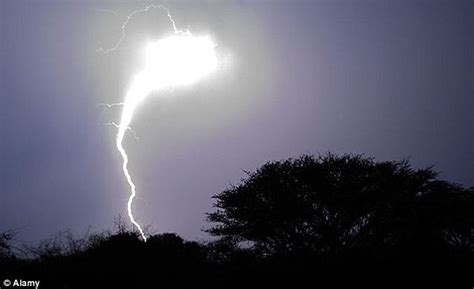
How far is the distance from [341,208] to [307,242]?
242 cm

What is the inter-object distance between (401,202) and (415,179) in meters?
2.28

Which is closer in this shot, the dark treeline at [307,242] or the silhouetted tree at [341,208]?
the dark treeline at [307,242]

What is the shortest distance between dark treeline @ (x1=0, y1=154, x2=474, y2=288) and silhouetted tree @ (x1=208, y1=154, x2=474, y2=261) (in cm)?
5

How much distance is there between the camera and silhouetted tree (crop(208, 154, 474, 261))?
2158cm

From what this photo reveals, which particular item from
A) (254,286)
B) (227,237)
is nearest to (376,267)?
(254,286)

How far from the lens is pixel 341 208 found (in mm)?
22312

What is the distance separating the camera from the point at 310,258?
1412cm

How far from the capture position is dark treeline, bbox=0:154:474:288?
42.9 ft

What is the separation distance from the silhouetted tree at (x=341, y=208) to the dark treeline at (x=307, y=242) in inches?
2.1

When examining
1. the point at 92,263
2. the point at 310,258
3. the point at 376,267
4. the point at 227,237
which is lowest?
the point at 376,267

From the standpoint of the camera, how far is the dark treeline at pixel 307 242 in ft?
42.9

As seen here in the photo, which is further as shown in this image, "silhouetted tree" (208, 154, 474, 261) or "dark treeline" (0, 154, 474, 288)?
"silhouetted tree" (208, 154, 474, 261)

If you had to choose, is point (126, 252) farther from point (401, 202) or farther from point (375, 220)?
point (401, 202)

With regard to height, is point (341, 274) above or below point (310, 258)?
below
